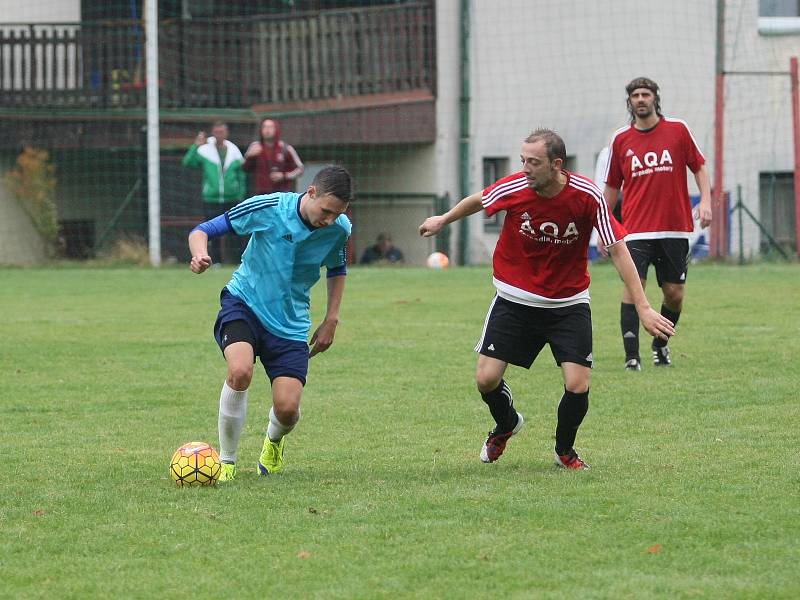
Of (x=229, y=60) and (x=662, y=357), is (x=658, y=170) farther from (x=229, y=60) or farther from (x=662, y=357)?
(x=229, y=60)

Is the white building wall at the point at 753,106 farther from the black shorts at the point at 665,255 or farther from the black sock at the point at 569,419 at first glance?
the black sock at the point at 569,419

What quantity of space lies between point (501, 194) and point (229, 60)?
17.5 meters

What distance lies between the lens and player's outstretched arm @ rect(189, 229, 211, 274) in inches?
255

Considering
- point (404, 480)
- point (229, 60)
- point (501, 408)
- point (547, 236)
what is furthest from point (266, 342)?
point (229, 60)

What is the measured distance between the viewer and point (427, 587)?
474 centimetres

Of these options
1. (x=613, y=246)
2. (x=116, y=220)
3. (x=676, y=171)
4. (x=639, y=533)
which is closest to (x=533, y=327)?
(x=613, y=246)

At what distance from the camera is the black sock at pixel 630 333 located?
10461 millimetres

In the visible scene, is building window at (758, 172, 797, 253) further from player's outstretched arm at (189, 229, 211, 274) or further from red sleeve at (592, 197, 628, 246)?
player's outstretched arm at (189, 229, 211, 274)

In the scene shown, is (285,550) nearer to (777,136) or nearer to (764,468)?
(764,468)

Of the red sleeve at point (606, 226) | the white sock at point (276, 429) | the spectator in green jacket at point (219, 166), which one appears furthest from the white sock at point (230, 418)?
the spectator in green jacket at point (219, 166)

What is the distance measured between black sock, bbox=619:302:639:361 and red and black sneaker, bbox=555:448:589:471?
366 centimetres

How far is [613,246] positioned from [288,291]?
157 cm

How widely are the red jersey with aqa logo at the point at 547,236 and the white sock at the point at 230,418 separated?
1.39 meters

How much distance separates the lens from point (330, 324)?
709 cm
